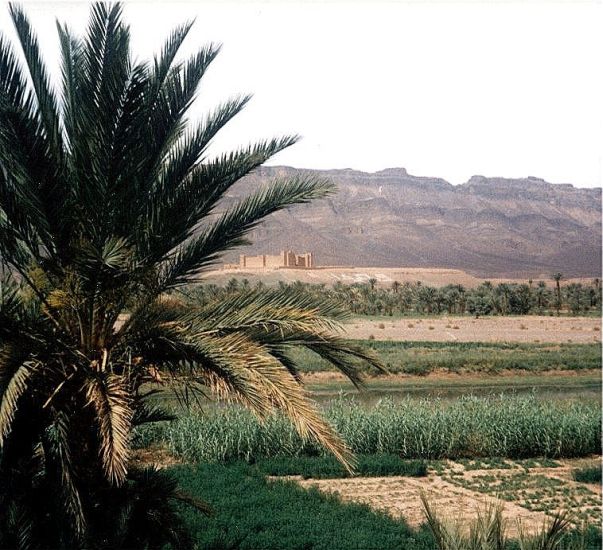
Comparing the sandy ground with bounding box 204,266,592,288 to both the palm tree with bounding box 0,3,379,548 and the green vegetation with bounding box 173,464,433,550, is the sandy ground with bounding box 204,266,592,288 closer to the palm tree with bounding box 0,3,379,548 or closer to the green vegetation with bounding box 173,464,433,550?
the green vegetation with bounding box 173,464,433,550

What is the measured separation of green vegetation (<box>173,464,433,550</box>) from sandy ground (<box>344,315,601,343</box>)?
117ft

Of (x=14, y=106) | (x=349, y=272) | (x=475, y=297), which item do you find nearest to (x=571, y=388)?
(x=14, y=106)

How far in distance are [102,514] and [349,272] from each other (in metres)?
94.9

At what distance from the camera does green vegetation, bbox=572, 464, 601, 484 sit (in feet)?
41.7

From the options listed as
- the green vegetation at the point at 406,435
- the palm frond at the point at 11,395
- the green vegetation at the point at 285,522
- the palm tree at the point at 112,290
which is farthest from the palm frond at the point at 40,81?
the green vegetation at the point at 406,435

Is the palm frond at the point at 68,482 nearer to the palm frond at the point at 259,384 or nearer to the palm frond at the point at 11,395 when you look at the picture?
the palm frond at the point at 11,395

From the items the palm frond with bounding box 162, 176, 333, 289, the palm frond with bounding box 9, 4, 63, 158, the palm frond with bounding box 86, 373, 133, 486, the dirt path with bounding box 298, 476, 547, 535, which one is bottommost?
the dirt path with bounding box 298, 476, 547, 535

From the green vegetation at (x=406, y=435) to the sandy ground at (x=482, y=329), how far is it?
30.7 metres

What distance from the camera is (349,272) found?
101188 mm

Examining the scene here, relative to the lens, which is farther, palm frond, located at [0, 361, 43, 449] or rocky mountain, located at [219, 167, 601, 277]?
rocky mountain, located at [219, 167, 601, 277]

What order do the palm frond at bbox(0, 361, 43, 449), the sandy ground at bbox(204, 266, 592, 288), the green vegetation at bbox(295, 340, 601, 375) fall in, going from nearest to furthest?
the palm frond at bbox(0, 361, 43, 449) < the green vegetation at bbox(295, 340, 601, 375) < the sandy ground at bbox(204, 266, 592, 288)

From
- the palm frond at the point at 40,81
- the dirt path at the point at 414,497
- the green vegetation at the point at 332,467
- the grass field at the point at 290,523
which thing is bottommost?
the dirt path at the point at 414,497

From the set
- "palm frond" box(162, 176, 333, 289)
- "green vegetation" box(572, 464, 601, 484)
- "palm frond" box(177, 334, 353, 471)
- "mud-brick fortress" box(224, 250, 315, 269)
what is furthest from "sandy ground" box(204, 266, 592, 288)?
"palm frond" box(177, 334, 353, 471)

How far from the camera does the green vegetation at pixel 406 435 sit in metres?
13.8
